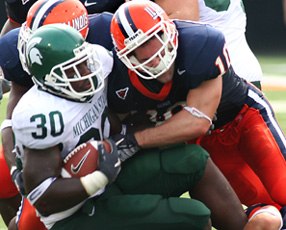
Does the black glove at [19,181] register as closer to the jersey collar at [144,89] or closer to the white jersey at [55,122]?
the white jersey at [55,122]

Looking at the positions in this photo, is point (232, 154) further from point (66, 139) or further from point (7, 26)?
point (7, 26)

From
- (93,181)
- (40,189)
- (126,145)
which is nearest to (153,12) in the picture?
(126,145)

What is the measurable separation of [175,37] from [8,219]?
1.52 meters

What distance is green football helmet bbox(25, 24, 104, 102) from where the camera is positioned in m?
2.78

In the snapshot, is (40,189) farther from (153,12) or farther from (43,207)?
(153,12)

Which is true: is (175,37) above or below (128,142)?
above

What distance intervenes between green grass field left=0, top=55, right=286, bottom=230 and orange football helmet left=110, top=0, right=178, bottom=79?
3356mm

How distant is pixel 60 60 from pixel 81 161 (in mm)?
461

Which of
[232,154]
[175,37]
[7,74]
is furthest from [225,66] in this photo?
[7,74]

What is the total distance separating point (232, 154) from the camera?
369cm

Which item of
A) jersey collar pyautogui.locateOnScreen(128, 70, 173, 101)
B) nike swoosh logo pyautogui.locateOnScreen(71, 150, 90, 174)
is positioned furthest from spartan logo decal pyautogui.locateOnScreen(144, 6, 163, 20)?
nike swoosh logo pyautogui.locateOnScreen(71, 150, 90, 174)

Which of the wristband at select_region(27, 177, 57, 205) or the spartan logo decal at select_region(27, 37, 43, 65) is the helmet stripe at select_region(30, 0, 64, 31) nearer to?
the spartan logo decal at select_region(27, 37, 43, 65)

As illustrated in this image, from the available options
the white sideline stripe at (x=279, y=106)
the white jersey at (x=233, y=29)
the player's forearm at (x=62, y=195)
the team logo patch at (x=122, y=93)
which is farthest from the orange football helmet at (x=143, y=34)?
the white sideline stripe at (x=279, y=106)

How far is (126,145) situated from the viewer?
117 inches
